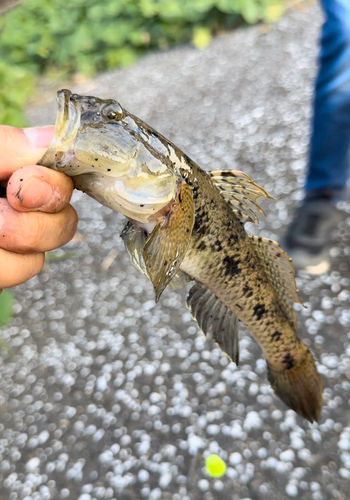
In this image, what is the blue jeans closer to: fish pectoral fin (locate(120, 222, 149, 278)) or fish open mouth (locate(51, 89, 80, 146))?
fish pectoral fin (locate(120, 222, 149, 278))

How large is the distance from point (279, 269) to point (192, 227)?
0.30m

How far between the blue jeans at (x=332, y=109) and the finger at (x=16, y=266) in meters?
1.41

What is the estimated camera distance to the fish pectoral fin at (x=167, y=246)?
88cm

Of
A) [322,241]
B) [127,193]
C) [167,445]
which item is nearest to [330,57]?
[322,241]

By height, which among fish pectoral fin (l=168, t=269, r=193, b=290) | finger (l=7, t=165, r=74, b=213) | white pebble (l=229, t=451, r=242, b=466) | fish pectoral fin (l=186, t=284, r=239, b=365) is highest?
finger (l=7, t=165, r=74, b=213)

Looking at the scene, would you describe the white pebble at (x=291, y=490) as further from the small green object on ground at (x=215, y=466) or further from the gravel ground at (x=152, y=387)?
the small green object on ground at (x=215, y=466)

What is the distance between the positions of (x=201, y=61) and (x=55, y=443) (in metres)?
3.63

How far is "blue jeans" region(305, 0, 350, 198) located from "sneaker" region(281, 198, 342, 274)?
0.07 metres

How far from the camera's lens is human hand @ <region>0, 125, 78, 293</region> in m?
0.85

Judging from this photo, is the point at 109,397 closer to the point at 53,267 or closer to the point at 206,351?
the point at 206,351

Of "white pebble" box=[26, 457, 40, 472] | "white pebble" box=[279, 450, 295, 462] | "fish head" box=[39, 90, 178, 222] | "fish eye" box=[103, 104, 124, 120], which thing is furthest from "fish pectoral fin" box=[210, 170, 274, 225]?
"white pebble" box=[26, 457, 40, 472]

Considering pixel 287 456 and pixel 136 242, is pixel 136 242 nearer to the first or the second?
pixel 136 242

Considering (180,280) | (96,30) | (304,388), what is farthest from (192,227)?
(96,30)

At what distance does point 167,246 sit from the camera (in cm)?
88
